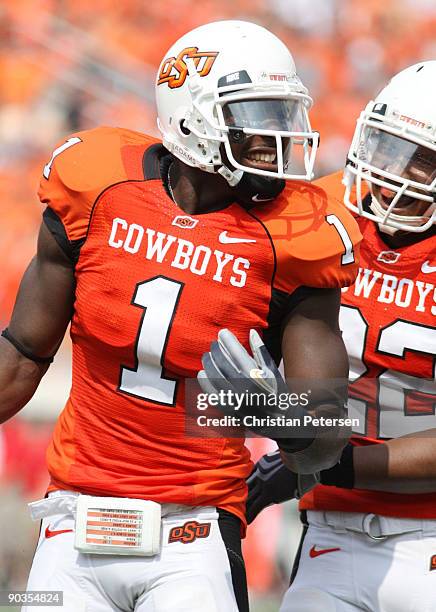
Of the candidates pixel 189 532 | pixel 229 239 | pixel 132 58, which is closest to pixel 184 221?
pixel 229 239

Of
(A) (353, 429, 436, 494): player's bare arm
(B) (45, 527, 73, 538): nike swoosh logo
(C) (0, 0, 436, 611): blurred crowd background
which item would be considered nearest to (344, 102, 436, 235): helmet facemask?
(A) (353, 429, 436, 494): player's bare arm

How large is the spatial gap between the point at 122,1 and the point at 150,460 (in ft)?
18.4

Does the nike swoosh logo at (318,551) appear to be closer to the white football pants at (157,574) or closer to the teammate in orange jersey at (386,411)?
the teammate in orange jersey at (386,411)

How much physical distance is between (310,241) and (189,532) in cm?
66

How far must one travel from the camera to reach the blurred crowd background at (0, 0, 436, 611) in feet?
22.2

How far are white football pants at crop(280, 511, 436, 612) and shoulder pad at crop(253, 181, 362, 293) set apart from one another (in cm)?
74

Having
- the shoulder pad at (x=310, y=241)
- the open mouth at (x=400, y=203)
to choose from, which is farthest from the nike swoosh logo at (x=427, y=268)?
the shoulder pad at (x=310, y=241)

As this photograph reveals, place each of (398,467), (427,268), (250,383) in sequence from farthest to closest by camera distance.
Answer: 1. (427,268)
2. (398,467)
3. (250,383)

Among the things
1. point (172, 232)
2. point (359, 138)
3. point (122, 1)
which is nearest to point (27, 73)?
point (122, 1)

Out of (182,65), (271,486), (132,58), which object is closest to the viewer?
(182,65)

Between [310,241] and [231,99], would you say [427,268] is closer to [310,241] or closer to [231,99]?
[310,241]

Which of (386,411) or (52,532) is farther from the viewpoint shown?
(386,411)

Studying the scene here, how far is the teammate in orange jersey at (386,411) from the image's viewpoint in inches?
102

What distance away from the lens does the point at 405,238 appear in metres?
2.75
